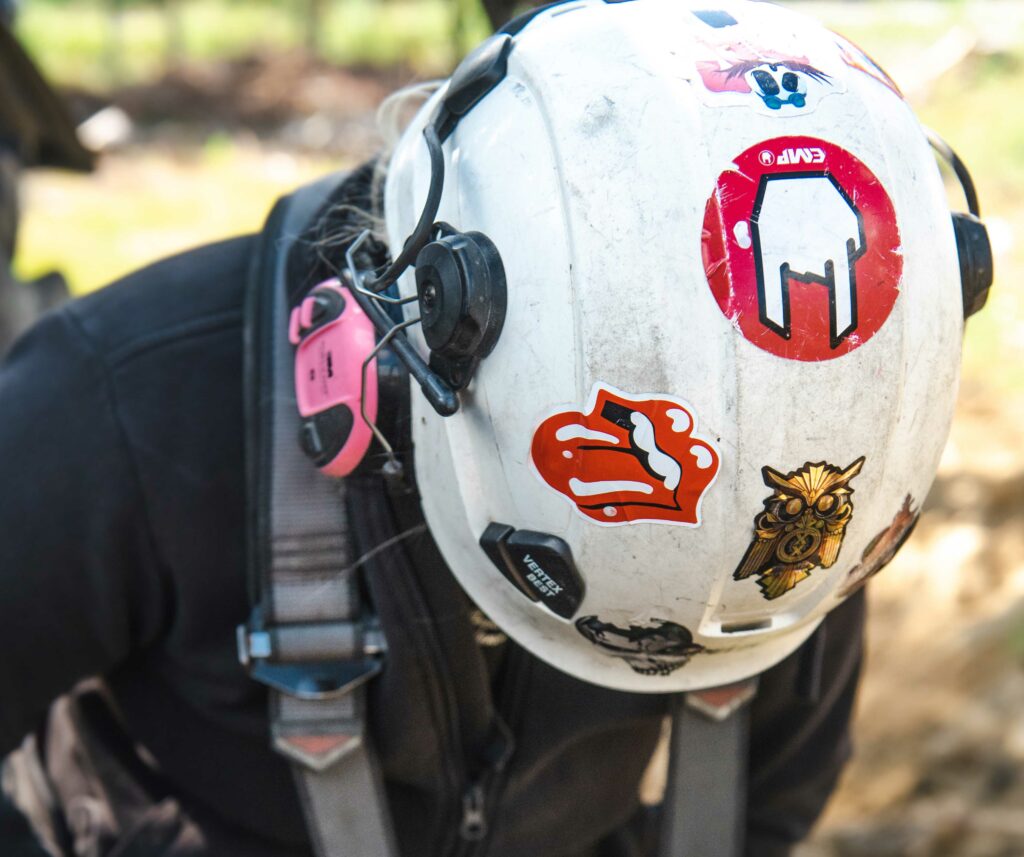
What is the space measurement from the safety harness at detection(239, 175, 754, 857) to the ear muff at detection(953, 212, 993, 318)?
756mm

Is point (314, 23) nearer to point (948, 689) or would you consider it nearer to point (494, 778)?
point (948, 689)

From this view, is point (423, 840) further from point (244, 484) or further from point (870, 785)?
point (870, 785)

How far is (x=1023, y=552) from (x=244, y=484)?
283 cm

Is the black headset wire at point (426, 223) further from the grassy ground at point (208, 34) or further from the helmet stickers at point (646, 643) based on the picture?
the grassy ground at point (208, 34)

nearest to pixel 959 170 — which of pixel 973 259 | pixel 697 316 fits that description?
pixel 973 259

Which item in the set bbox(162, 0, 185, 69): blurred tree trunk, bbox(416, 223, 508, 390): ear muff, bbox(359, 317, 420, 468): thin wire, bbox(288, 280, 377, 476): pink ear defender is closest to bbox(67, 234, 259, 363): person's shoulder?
bbox(288, 280, 377, 476): pink ear defender

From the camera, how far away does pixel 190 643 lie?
1670mm

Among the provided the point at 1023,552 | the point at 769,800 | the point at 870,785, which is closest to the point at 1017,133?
the point at 1023,552

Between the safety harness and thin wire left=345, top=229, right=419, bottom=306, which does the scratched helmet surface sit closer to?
thin wire left=345, top=229, right=419, bottom=306

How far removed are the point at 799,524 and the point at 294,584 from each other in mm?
596

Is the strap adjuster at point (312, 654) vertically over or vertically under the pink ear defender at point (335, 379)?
under

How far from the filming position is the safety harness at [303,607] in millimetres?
1555

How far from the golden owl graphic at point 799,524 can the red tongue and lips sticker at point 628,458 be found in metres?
0.07

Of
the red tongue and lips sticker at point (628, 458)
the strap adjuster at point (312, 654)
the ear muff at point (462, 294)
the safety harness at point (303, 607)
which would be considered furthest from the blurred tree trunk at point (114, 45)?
the red tongue and lips sticker at point (628, 458)
